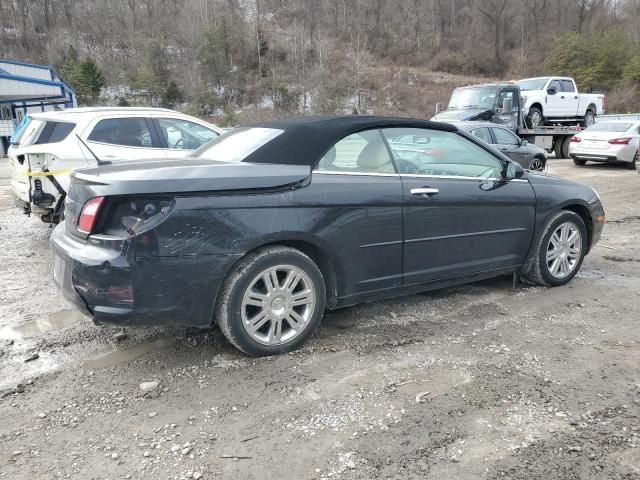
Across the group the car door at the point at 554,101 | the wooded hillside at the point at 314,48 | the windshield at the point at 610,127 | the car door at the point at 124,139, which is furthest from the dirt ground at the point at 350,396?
the wooded hillside at the point at 314,48

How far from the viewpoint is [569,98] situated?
2108 centimetres

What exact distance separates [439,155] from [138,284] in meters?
2.57

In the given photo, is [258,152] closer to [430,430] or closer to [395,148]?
[395,148]

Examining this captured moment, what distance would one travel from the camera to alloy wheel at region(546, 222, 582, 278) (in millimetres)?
4988

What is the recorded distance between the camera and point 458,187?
13.9 feet

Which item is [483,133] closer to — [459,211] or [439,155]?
[439,155]

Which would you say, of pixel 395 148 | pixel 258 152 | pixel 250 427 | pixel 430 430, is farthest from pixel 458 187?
pixel 250 427

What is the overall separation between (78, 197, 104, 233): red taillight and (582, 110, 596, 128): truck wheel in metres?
23.1

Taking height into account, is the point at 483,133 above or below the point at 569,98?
below

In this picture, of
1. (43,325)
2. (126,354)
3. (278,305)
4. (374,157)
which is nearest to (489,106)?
(374,157)

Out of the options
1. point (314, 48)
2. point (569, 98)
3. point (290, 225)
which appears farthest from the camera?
point (314, 48)

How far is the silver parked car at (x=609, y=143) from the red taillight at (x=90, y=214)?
1592 centimetres

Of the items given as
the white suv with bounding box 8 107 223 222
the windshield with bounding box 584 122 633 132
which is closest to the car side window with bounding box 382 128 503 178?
the white suv with bounding box 8 107 223 222

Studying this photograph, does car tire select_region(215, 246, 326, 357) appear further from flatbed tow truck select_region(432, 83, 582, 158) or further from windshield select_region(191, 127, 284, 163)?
flatbed tow truck select_region(432, 83, 582, 158)
